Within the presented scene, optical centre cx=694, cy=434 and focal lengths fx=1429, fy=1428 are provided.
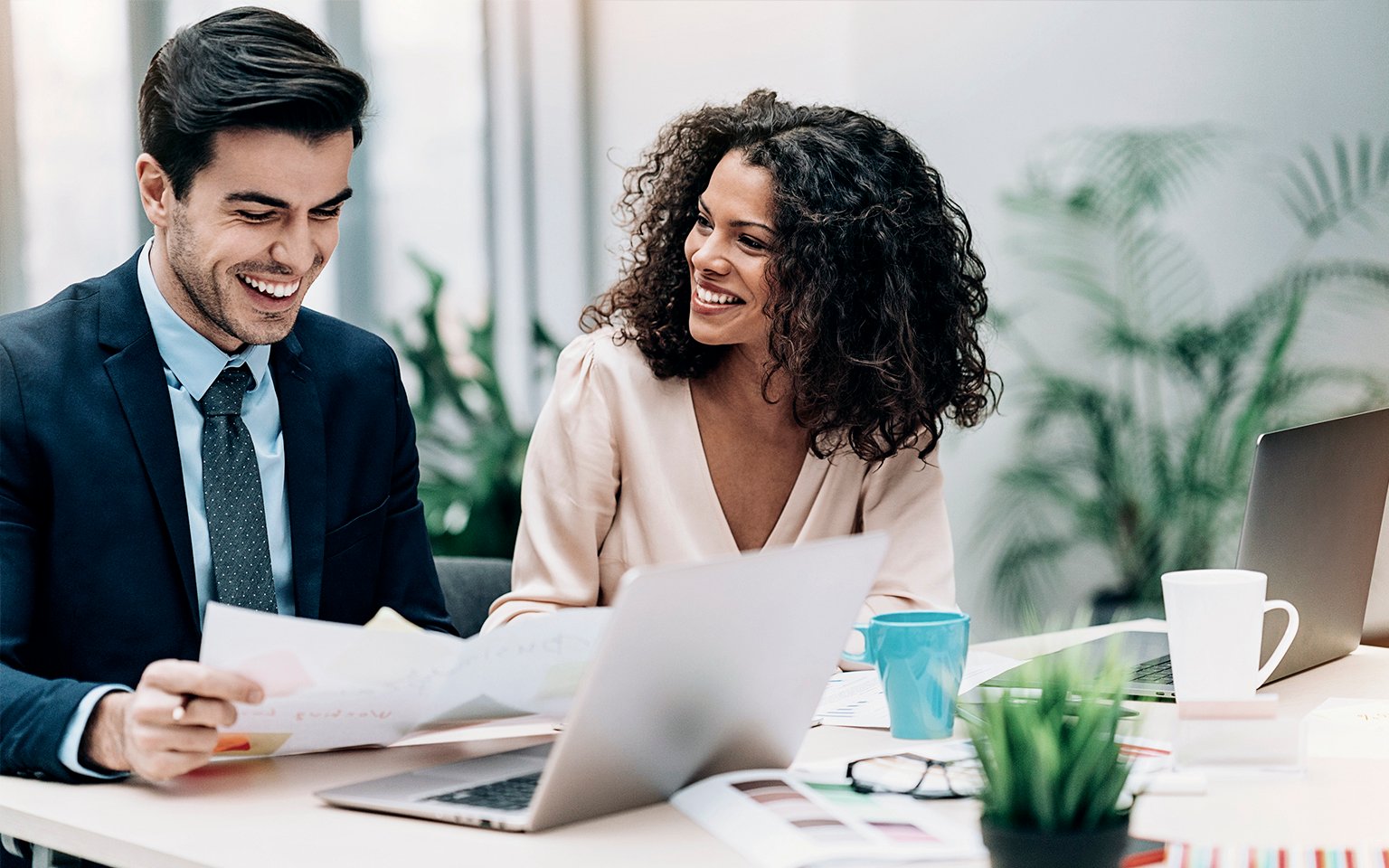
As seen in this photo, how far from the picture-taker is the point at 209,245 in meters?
1.51

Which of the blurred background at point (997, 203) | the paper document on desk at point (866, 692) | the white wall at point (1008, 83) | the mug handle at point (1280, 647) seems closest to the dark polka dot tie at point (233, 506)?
the paper document on desk at point (866, 692)

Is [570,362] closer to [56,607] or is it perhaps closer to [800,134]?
[800,134]

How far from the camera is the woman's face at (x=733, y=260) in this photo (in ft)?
6.29

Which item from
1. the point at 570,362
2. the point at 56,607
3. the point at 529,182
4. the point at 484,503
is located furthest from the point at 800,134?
the point at 529,182

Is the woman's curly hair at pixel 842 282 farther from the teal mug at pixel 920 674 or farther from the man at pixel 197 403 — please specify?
the teal mug at pixel 920 674

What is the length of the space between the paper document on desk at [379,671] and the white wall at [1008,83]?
2.62 m

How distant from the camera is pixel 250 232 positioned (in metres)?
1.51

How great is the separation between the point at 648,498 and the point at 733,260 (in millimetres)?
344

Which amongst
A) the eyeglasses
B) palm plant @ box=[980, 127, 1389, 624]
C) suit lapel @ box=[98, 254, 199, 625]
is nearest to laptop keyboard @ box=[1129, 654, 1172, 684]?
the eyeglasses

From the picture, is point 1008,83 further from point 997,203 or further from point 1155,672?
point 1155,672

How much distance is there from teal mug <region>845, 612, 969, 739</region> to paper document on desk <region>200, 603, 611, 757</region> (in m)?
0.29

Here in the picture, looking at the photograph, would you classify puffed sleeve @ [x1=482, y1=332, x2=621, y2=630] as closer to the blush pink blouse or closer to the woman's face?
the blush pink blouse

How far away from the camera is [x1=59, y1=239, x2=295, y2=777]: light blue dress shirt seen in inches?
60.1

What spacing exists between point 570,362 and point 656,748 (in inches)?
41.5
